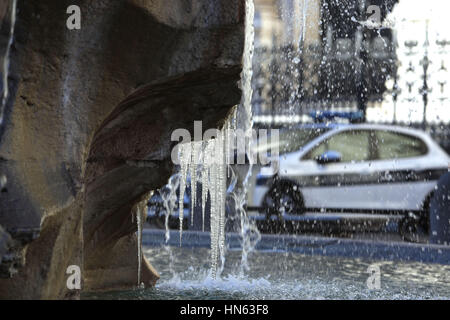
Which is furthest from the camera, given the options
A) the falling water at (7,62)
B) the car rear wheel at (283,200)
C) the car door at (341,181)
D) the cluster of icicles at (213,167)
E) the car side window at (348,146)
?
the car side window at (348,146)

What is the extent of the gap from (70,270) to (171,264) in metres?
2.73

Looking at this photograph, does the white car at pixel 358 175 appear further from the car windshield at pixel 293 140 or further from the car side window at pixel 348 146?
the car windshield at pixel 293 140

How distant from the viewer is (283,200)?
10.3m

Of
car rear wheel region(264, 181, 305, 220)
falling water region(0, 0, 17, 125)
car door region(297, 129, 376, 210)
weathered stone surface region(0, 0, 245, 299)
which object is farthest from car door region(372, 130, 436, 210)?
falling water region(0, 0, 17, 125)

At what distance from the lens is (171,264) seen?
A: 5.75 m

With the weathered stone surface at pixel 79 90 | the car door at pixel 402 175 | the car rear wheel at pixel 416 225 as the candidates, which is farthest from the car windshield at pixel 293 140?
the weathered stone surface at pixel 79 90

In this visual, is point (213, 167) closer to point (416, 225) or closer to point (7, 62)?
point (7, 62)

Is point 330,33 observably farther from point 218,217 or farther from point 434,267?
point 218,217

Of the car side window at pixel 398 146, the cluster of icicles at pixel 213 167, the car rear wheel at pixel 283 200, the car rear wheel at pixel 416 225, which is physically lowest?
the car rear wheel at pixel 416 225

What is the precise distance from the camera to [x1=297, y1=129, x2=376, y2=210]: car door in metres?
9.75

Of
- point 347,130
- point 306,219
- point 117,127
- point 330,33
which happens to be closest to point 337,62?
point 330,33

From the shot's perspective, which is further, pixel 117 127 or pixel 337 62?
pixel 337 62

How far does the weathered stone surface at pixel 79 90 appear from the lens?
2785mm

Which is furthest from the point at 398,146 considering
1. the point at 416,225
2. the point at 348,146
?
the point at 416,225
